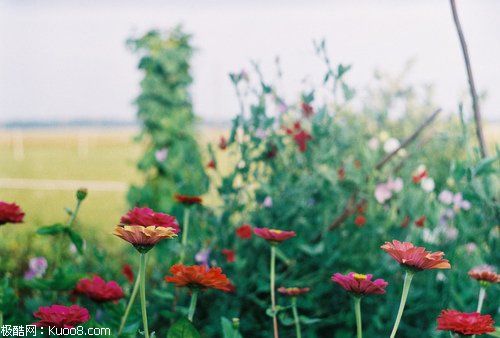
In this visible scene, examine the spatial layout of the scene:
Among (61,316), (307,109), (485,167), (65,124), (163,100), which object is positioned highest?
(65,124)

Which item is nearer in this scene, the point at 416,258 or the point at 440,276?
the point at 416,258

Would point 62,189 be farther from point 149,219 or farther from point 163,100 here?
point 149,219

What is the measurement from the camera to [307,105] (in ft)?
6.41

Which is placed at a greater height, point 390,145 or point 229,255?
point 390,145

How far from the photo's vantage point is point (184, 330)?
1077 mm

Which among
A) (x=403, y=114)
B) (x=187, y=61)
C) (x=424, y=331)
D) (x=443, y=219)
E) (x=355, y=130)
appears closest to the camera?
(x=424, y=331)

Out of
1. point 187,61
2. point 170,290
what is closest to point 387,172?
point 170,290

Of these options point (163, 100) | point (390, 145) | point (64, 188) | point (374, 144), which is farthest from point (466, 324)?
point (64, 188)

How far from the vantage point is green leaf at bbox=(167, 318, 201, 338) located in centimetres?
107

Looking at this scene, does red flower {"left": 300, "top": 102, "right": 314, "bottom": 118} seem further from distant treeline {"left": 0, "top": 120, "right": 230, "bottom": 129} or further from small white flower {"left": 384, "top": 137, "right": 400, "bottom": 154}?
distant treeline {"left": 0, "top": 120, "right": 230, "bottom": 129}

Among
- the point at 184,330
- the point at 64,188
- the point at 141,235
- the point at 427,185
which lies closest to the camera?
the point at 141,235

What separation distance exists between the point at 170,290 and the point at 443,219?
3.25 ft

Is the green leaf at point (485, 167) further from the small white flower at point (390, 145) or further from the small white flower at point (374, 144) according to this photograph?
the small white flower at point (374, 144)

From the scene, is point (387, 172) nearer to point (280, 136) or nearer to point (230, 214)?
point (280, 136)
